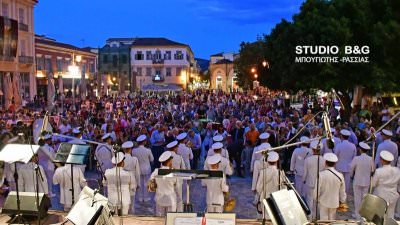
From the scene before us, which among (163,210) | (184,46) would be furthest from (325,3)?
(184,46)

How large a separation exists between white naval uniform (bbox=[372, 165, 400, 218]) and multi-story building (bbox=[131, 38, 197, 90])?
233 ft

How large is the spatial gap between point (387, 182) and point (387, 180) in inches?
1.7

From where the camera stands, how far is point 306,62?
22094 mm

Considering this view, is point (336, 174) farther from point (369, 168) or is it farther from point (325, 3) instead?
point (325, 3)

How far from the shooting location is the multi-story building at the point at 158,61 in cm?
7981

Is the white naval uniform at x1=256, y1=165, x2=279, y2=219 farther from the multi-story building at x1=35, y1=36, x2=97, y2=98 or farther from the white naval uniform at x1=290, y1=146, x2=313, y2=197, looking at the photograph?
the multi-story building at x1=35, y1=36, x2=97, y2=98

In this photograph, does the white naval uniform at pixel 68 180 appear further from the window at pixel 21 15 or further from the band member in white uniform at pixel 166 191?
the window at pixel 21 15

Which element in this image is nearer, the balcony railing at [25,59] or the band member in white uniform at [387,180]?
the band member in white uniform at [387,180]

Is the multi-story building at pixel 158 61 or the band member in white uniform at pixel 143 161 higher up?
the multi-story building at pixel 158 61

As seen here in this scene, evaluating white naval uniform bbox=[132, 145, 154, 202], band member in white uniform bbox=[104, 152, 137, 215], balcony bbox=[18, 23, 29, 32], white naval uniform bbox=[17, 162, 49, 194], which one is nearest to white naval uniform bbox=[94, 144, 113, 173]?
white naval uniform bbox=[132, 145, 154, 202]

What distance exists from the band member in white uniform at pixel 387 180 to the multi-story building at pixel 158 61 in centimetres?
7116

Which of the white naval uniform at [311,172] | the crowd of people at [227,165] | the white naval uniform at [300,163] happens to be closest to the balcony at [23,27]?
the crowd of people at [227,165]

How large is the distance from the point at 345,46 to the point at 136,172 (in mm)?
13981

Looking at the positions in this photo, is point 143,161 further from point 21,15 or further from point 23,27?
point 21,15
